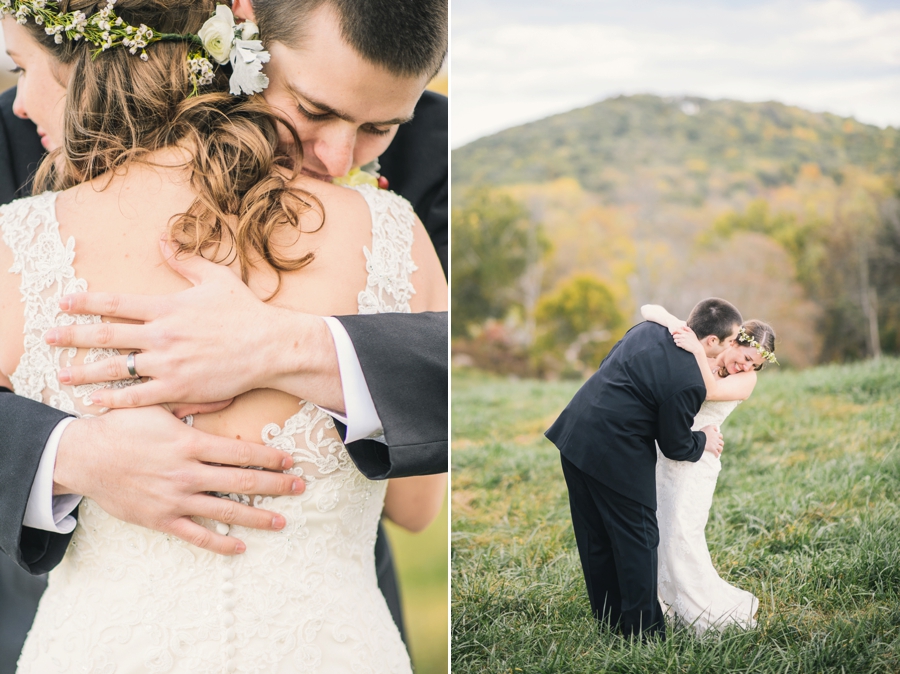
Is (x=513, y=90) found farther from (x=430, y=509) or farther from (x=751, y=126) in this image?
(x=430, y=509)

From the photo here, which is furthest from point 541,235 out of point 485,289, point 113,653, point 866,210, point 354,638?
point 113,653

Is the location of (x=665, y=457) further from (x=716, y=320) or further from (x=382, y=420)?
(x=382, y=420)

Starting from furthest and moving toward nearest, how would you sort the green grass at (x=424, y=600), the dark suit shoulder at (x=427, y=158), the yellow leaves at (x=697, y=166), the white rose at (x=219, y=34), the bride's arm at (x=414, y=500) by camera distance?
the green grass at (x=424, y=600) < the dark suit shoulder at (x=427, y=158) < the bride's arm at (x=414, y=500) < the yellow leaves at (x=697, y=166) < the white rose at (x=219, y=34)

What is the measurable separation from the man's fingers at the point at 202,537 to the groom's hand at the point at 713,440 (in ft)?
3.35

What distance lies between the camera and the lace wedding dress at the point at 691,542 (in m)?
1.53

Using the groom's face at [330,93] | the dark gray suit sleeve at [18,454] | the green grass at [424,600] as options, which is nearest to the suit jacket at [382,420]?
the dark gray suit sleeve at [18,454]

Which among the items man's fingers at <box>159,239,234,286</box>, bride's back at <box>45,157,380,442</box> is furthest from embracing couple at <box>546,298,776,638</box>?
man's fingers at <box>159,239,234,286</box>

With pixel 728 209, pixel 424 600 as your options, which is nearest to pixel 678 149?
pixel 728 209

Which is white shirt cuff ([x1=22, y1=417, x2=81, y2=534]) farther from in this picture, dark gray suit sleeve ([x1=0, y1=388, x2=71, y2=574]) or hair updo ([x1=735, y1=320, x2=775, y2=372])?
hair updo ([x1=735, y1=320, x2=775, y2=372])

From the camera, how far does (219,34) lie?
1552 mm

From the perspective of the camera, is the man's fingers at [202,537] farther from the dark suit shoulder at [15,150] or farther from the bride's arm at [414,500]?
the dark suit shoulder at [15,150]

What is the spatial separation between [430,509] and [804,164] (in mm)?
1330

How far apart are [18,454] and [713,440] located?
1441 mm

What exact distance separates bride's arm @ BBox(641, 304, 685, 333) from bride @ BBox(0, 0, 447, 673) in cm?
52
